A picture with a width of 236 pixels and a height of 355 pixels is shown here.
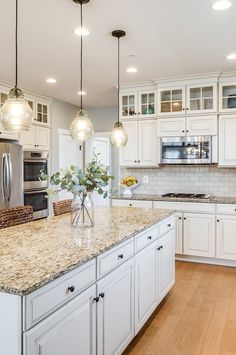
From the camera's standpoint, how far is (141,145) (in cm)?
510

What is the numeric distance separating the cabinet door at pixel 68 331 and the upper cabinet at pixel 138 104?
3.70 meters

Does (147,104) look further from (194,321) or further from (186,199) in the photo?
(194,321)

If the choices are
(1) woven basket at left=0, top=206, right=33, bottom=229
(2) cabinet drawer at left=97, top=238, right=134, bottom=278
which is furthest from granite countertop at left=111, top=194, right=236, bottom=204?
(2) cabinet drawer at left=97, top=238, right=134, bottom=278

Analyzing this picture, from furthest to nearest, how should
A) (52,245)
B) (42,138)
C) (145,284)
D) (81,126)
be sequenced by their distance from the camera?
(42,138)
(81,126)
(145,284)
(52,245)

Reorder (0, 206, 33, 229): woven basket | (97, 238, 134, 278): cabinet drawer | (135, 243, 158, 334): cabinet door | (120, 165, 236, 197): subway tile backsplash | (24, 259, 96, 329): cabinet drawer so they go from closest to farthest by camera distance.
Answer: (24, 259, 96, 329): cabinet drawer → (97, 238, 134, 278): cabinet drawer → (135, 243, 158, 334): cabinet door → (0, 206, 33, 229): woven basket → (120, 165, 236, 197): subway tile backsplash

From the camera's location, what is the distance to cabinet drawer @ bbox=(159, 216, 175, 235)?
3033 millimetres

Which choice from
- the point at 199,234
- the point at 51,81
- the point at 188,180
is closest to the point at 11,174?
the point at 51,81

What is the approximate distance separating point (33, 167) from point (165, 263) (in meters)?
3.11

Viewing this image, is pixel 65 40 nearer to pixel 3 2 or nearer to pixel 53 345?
pixel 3 2

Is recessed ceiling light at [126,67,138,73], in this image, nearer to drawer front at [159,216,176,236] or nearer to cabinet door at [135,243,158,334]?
drawer front at [159,216,176,236]

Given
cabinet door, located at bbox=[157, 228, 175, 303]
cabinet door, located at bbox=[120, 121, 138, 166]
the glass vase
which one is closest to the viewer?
the glass vase

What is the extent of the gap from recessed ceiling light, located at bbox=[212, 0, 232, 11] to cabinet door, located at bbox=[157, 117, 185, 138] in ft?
7.17

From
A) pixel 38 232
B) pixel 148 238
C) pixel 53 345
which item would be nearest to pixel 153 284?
pixel 148 238

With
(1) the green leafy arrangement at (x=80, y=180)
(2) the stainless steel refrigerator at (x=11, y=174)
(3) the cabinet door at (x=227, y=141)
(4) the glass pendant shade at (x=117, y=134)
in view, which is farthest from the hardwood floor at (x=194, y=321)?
(2) the stainless steel refrigerator at (x=11, y=174)
